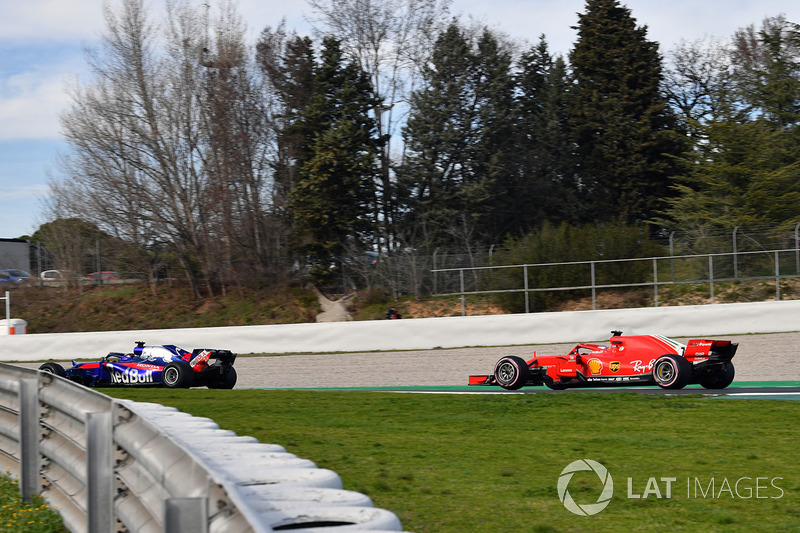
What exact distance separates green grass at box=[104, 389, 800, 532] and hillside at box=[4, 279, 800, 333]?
47.5 feet

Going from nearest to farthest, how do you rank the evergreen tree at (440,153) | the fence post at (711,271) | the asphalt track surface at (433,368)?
1. the asphalt track surface at (433,368)
2. the fence post at (711,271)
3. the evergreen tree at (440,153)

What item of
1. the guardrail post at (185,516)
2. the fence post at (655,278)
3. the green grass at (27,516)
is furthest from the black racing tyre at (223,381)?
the guardrail post at (185,516)

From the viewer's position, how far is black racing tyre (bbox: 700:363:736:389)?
12.6 m

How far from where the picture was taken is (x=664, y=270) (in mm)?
22438

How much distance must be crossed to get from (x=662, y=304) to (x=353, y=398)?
1374cm

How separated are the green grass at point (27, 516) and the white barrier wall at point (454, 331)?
1532 cm

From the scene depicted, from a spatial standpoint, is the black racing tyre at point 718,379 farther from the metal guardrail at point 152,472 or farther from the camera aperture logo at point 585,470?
the metal guardrail at point 152,472

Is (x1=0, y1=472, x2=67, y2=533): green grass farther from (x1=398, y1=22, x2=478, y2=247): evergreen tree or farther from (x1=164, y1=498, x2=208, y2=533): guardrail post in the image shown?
(x1=398, y1=22, x2=478, y2=247): evergreen tree

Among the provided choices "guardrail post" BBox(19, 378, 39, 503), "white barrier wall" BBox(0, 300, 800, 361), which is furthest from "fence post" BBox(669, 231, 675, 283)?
"guardrail post" BBox(19, 378, 39, 503)

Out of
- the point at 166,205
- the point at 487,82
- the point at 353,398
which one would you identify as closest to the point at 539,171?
the point at 487,82

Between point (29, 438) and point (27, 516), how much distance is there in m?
0.60

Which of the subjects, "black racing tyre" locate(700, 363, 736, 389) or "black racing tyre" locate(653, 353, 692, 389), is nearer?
"black racing tyre" locate(653, 353, 692, 389)

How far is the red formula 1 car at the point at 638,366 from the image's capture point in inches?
484

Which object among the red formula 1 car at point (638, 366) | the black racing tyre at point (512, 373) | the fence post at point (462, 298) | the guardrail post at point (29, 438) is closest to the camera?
the guardrail post at point (29, 438)
